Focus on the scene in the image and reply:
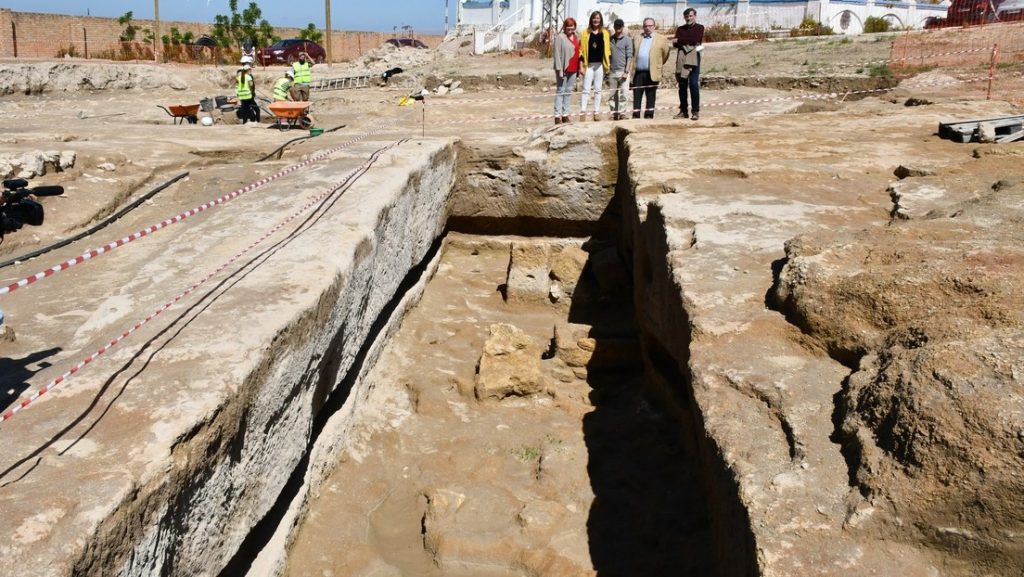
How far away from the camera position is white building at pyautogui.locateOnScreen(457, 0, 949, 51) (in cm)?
2798

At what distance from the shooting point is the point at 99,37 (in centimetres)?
2991

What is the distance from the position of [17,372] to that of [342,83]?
19.2 metres

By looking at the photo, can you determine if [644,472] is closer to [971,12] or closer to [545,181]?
[545,181]

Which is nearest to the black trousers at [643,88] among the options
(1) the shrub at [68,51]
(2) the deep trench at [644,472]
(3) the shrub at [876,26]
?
(2) the deep trench at [644,472]

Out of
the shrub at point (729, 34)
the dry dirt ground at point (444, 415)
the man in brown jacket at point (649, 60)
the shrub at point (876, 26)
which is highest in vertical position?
the shrub at point (876, 26)

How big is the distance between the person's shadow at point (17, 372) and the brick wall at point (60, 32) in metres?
26.8

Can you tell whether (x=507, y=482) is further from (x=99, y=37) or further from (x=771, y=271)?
(x=99, y=37)

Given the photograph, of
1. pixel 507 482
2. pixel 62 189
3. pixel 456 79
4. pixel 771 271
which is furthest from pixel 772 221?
pixel 456 79

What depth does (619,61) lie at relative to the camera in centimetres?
988

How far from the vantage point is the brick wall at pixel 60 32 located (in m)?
26.6

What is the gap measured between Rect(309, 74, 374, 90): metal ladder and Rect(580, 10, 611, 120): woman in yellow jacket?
42.1 ft

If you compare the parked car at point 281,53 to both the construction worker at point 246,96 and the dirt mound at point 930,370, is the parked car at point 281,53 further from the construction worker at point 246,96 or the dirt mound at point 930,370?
the dirt mound at point 930,370

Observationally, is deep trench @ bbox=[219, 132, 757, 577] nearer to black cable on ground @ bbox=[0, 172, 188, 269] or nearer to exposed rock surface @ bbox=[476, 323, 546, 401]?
exposed rock surface @ bbox=[476, 323, 546, 401]

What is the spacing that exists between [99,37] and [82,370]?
30.8 m
